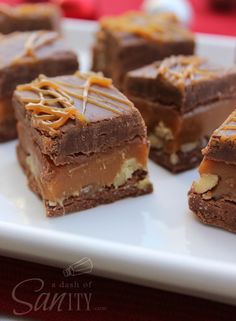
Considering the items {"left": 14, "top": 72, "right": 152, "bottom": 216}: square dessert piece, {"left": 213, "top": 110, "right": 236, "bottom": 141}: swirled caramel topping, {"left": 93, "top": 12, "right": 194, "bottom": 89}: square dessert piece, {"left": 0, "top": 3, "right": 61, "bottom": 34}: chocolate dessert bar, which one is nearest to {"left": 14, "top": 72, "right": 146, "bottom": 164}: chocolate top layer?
{"left": 14, "top": 72, "right": 152, "bottom": 216}: square dessert piece

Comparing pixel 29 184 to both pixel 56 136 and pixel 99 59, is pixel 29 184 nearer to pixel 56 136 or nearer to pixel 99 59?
pixel 56 136

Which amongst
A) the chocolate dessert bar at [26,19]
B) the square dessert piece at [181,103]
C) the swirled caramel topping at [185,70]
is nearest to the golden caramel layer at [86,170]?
the square dessert piece at [181,103]

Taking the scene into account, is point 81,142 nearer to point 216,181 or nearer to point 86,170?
point 86,170

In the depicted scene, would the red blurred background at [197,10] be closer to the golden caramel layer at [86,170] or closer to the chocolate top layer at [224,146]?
the golden caramel layer at [86,170]

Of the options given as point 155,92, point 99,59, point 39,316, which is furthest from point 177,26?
point 39,316

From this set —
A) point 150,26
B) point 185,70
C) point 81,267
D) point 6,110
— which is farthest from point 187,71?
point 81,267

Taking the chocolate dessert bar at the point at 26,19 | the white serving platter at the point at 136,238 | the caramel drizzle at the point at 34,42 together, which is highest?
the caramel drizzle at the point at 34,42
